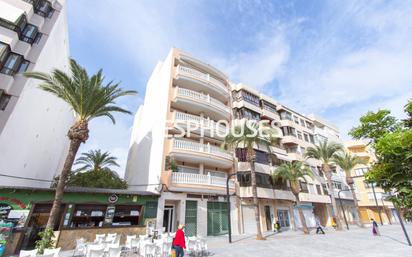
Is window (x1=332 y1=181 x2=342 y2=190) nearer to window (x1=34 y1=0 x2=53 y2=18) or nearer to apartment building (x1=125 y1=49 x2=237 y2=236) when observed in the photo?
apartment building (x1=125 y1=49 x2=237 y2=236)

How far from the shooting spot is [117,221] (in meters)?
15.3

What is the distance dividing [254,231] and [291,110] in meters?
22.6

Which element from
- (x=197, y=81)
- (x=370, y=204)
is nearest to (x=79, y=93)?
(x=197, y=81)

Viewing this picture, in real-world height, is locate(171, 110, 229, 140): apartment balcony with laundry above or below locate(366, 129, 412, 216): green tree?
above

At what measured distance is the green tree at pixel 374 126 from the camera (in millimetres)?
5094

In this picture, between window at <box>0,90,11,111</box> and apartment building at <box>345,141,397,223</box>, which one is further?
apartment building at <box>345,141,397,223</box>

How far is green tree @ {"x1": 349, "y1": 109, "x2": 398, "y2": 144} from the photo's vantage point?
5.09 meters

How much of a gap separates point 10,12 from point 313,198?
126ft

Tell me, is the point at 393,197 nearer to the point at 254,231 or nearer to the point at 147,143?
the point at 254,231

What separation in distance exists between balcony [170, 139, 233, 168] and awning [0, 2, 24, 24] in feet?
51.2

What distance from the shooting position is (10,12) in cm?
1546

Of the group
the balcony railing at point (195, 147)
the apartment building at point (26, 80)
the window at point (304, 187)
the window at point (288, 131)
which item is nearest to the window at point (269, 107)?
the window at point (288, 131)

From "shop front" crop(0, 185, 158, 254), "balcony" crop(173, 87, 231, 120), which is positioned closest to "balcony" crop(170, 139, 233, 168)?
"shop front" crop(0, 185, 158, 254)

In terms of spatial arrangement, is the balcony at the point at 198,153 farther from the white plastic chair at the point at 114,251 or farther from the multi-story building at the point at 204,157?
the white plastic chair at the point at 114,251
